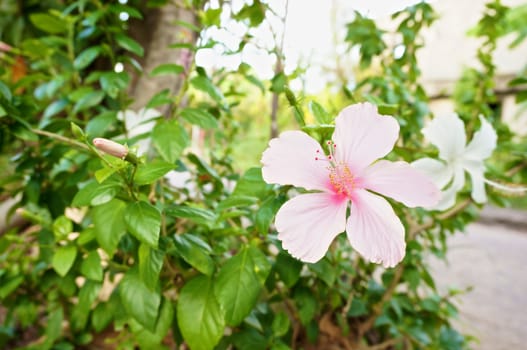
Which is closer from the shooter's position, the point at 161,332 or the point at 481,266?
the point at 161,332

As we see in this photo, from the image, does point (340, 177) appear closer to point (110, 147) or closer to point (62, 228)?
point (110, 147)

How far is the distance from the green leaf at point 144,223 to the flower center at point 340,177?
0.74 feet

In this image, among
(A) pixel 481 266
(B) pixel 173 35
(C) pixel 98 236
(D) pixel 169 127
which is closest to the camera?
(C) pixel 98 236

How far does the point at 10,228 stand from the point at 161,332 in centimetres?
77

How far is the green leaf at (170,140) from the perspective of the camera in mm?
627

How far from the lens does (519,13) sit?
2.57 m

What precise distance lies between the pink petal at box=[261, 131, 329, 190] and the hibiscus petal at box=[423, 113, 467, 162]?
11.9 inches

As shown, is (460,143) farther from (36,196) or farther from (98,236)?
(36,196)

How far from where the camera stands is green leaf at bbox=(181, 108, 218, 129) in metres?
0.67

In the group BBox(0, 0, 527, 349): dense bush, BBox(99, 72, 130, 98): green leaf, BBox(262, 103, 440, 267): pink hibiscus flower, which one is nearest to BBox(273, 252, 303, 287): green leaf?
BBox(0, 0, 527, 349): dense bush

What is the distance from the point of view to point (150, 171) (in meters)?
0.48

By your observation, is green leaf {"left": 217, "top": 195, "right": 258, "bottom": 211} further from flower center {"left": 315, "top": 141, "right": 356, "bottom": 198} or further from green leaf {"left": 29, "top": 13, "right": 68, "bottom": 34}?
green leaf {"left": 29, "top": 13, "right": 68, "bottom": 34}

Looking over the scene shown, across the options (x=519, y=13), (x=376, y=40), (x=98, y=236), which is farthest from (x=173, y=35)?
(x=519, y=13)

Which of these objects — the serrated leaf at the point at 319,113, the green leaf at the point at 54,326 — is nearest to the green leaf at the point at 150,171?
the serrated leaf at the point at 319,113
